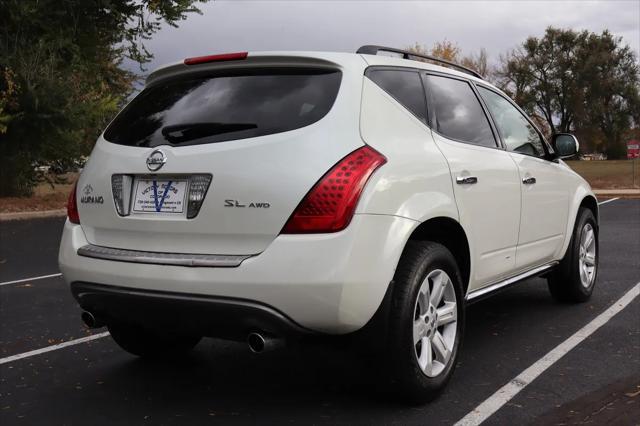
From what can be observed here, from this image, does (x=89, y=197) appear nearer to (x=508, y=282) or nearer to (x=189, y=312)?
(x=189, y=312)

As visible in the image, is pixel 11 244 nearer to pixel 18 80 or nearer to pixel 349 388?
pixel 18 80

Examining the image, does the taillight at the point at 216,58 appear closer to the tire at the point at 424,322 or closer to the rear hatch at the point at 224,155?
the rear hatch at the point at 224,155

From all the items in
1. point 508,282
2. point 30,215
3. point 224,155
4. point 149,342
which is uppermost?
point 224,155

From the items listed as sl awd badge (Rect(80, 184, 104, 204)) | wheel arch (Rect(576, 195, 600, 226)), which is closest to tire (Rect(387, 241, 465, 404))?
sl awd badge (Rect(80, 184, 104, 204))

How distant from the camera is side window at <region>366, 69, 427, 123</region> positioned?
381 cm

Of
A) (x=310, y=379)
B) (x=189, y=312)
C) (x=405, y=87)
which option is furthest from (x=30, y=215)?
(x=189, y=312)

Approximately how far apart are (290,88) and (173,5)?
17.8 m

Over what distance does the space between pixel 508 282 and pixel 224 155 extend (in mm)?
2289

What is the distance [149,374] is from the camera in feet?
14.4

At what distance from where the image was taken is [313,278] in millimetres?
3119

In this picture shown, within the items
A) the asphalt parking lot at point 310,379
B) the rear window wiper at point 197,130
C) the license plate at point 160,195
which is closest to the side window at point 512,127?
the asphalt parking lot at point 310,379

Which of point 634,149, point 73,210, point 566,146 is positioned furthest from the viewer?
point 634,149

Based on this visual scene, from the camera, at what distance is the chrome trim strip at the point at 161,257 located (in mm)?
3240

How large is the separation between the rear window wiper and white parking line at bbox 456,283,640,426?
1.76 metres
